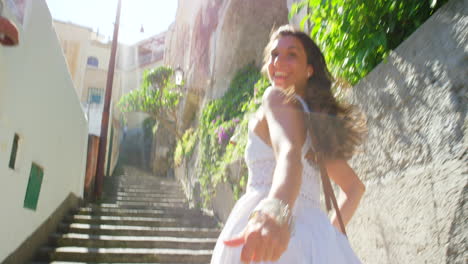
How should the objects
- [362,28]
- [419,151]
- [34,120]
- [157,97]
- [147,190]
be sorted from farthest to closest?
[157,97] < [147,190] < [34,120] < [362,28] < [419,151]

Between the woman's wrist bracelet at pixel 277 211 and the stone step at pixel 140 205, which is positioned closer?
the woman's wrist bracelet at pixel 277 211

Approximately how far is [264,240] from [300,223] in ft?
1.05

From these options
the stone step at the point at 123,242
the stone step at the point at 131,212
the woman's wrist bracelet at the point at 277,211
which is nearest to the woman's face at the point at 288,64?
the woman's wrist bracelet at the point at 277,211

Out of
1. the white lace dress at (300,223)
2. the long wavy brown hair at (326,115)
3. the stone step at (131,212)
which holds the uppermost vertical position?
the long wavy brown hair at (326,115)

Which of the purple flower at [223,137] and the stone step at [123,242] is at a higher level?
the purple flower at [223,137]

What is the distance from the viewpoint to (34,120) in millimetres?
3867

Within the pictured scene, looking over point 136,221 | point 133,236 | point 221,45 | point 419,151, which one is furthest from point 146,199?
point 419,151

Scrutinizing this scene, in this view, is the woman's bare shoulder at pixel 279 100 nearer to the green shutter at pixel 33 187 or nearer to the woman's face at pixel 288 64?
the woman's face at pixel 288 64

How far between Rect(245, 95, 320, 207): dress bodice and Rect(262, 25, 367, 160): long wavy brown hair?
56 mm

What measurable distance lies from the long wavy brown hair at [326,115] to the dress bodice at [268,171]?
6 centimetres

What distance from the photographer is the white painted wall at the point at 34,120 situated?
10.3 ft

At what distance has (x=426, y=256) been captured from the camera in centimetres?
137

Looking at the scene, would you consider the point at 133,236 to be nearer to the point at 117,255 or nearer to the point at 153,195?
the point at 117,255

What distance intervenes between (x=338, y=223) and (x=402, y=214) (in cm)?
46
